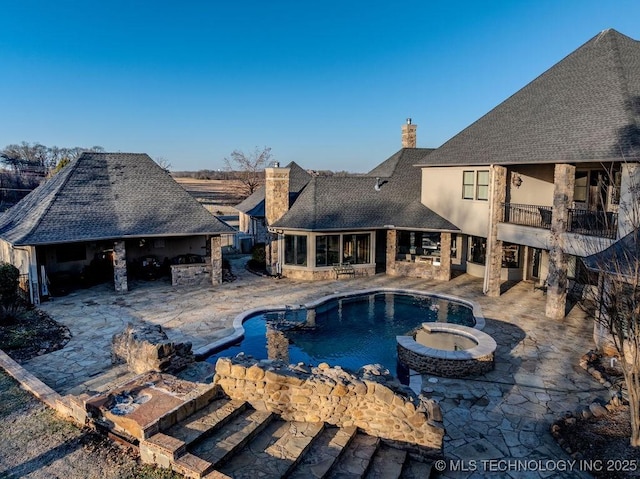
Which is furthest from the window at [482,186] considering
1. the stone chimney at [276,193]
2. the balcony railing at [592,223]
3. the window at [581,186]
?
the stone chimney at [276,193]

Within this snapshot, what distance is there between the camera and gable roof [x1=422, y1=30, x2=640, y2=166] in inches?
548

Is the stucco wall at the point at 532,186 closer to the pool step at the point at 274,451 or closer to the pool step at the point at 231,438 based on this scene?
the pool step at the point at 274,451

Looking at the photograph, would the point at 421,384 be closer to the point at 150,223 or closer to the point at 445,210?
the point at 445,210

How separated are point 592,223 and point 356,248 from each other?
1014 cm

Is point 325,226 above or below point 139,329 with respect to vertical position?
above

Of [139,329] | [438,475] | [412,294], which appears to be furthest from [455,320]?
[139,329]

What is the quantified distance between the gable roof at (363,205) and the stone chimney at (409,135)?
124 inches

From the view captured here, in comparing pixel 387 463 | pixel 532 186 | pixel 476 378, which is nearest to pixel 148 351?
pixel 387 463

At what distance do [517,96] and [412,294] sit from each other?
10.3 m

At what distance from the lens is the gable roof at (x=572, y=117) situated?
45.6ft

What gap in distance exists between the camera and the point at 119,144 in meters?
57.1

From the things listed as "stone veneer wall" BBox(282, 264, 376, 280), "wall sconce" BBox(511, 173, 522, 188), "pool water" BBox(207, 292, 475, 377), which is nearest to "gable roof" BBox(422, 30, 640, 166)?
"wall sconce" BBox(511, 173, 522, 188)

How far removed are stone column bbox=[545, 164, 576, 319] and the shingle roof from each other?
13.1 m

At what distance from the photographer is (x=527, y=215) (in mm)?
17922
